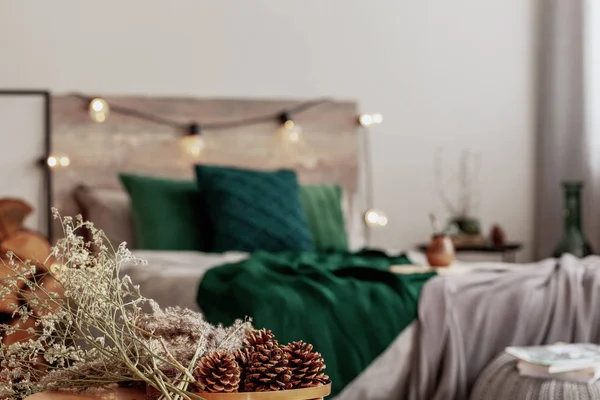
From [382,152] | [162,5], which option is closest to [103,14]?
[162,5]

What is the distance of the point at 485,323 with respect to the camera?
106 inches

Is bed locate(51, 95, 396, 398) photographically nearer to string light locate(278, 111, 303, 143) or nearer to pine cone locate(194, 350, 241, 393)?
string light locate(278, 111, 303, 143)

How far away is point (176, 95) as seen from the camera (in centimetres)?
466

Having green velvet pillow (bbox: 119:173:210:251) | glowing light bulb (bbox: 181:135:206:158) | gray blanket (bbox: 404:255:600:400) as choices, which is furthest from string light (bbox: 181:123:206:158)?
gray blanket (bbox: 404:255:600:400)

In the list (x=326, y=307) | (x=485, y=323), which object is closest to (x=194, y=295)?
(x=326, y=307)

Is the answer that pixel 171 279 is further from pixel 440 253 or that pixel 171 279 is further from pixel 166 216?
pixel 166 216

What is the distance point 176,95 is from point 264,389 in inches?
135

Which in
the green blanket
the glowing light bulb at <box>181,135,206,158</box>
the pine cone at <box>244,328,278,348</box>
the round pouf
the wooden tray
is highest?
the glowing light bulb at <box>181,135,206,158</box>

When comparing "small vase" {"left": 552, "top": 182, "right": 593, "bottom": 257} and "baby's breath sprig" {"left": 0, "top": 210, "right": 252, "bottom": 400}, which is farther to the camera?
"small vase" {"left": 552, "top": 182, "right": 593, "bottom": 257}

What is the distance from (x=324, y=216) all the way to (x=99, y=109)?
1244mm

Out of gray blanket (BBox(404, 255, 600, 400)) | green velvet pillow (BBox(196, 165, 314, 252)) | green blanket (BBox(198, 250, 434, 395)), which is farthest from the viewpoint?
green velvet pillow (BBox(196, 165, 314, 252))

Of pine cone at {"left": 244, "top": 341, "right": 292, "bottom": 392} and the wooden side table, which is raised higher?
pine cone at {"left": 244, "top": 341, "right": 292, "bottom": 392}

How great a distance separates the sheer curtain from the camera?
15.9 ft

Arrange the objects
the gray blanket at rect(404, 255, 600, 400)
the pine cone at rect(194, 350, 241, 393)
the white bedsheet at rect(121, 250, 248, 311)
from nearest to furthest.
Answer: the pine cone at rect(194, 350, 241, 393)
the gray blanket at rect(404, 255, 600, 400)
the white bedsheet at rect(121, 250, 248, 311)
